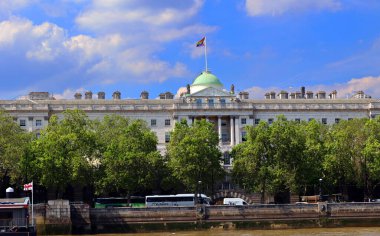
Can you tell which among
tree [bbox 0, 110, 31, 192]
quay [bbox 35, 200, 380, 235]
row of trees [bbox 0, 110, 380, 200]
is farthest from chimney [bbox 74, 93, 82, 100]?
quay [bbox 35, 200, 380, 235]

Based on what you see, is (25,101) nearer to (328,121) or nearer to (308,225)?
(328,121)

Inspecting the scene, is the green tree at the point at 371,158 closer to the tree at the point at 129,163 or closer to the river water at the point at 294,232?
the river water at the point at 294,232

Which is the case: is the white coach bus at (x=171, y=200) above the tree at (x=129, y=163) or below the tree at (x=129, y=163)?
below

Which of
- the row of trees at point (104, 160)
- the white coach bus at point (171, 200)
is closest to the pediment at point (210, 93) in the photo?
the row of trees at point (104, 160)

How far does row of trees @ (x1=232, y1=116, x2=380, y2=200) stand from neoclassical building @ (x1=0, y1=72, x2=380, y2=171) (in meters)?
29.8

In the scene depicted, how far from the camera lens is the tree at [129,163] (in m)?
100

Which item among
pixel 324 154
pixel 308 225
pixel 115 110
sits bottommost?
pixel 308 225

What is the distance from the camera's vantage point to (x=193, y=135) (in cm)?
10725

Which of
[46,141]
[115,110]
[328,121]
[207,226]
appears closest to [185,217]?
[207,226]

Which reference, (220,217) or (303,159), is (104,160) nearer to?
(220,217)

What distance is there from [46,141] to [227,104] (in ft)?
151

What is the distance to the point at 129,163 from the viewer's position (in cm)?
10019

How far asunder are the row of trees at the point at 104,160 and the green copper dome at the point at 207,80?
1296 inches

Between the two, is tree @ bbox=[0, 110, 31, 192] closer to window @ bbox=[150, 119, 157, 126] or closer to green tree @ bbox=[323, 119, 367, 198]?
window @ bbox=[150, 119, 157, 126]
